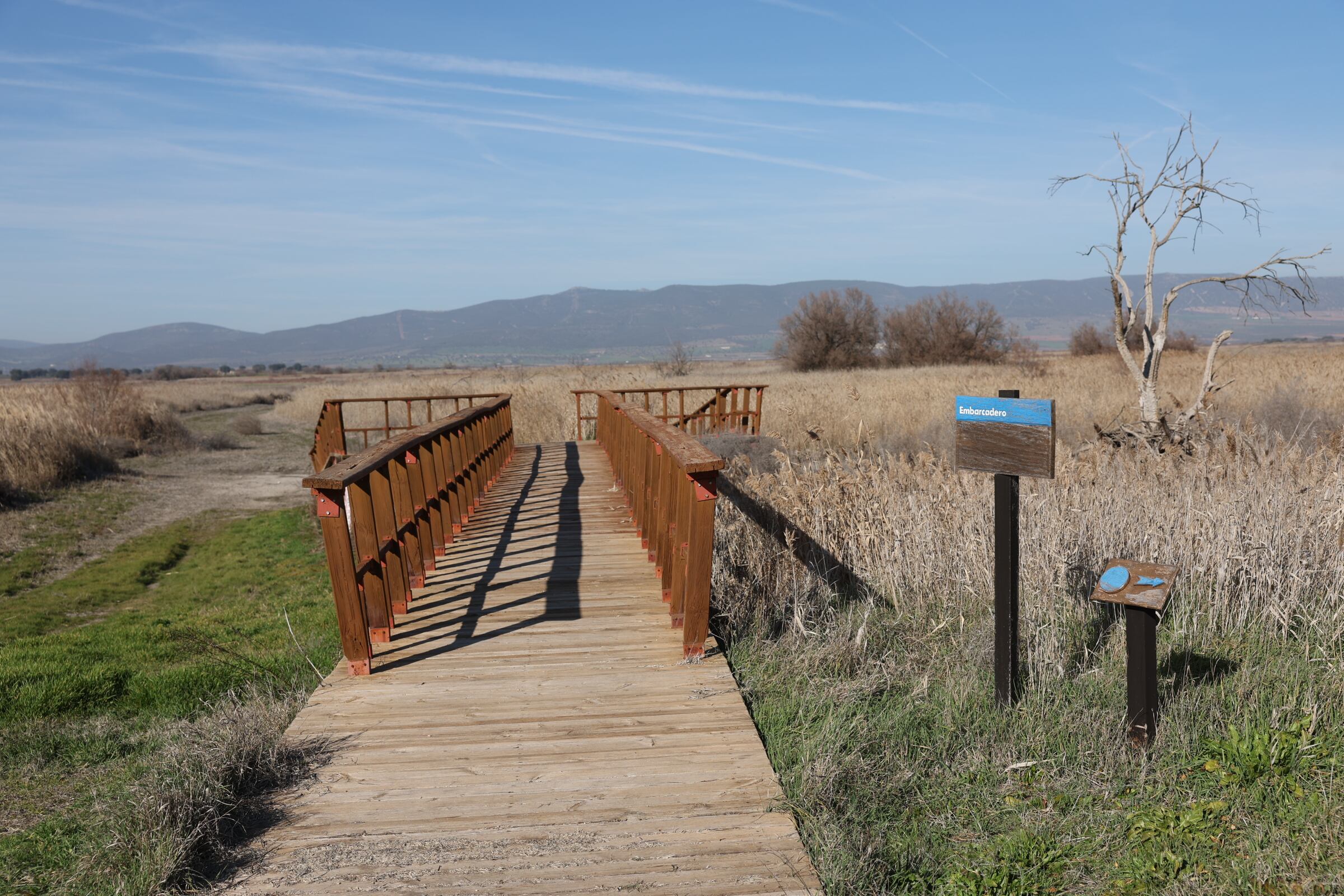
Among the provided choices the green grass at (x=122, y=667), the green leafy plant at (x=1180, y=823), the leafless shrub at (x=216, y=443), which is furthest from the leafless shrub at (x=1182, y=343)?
the green leafy plant at (x=1180, y=823)

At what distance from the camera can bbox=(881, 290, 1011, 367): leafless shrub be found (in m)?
46.1

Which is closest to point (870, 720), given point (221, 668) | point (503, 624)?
point (503, 624)

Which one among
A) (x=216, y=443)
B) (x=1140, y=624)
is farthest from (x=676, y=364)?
(x=1140, y=624)

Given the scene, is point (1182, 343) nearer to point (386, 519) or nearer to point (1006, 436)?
point (1006, 436)

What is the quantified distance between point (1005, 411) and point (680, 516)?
1.81 meters

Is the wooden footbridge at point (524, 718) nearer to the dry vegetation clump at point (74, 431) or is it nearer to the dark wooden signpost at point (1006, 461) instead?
the dark wooden signpost at point (1006, 461)

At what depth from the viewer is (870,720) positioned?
13.2 ft

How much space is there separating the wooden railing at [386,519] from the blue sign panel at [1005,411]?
2.77 meters

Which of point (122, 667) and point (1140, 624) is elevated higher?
point (1140, 624)

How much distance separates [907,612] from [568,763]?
122 inches

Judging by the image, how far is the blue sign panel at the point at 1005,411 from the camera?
13.1 ft

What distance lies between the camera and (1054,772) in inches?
147

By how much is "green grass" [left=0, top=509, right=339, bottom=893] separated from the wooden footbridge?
2.19ft

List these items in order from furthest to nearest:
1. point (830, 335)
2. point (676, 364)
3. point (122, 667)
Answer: point (830, 335), point (676, 364), point (122, 667)
